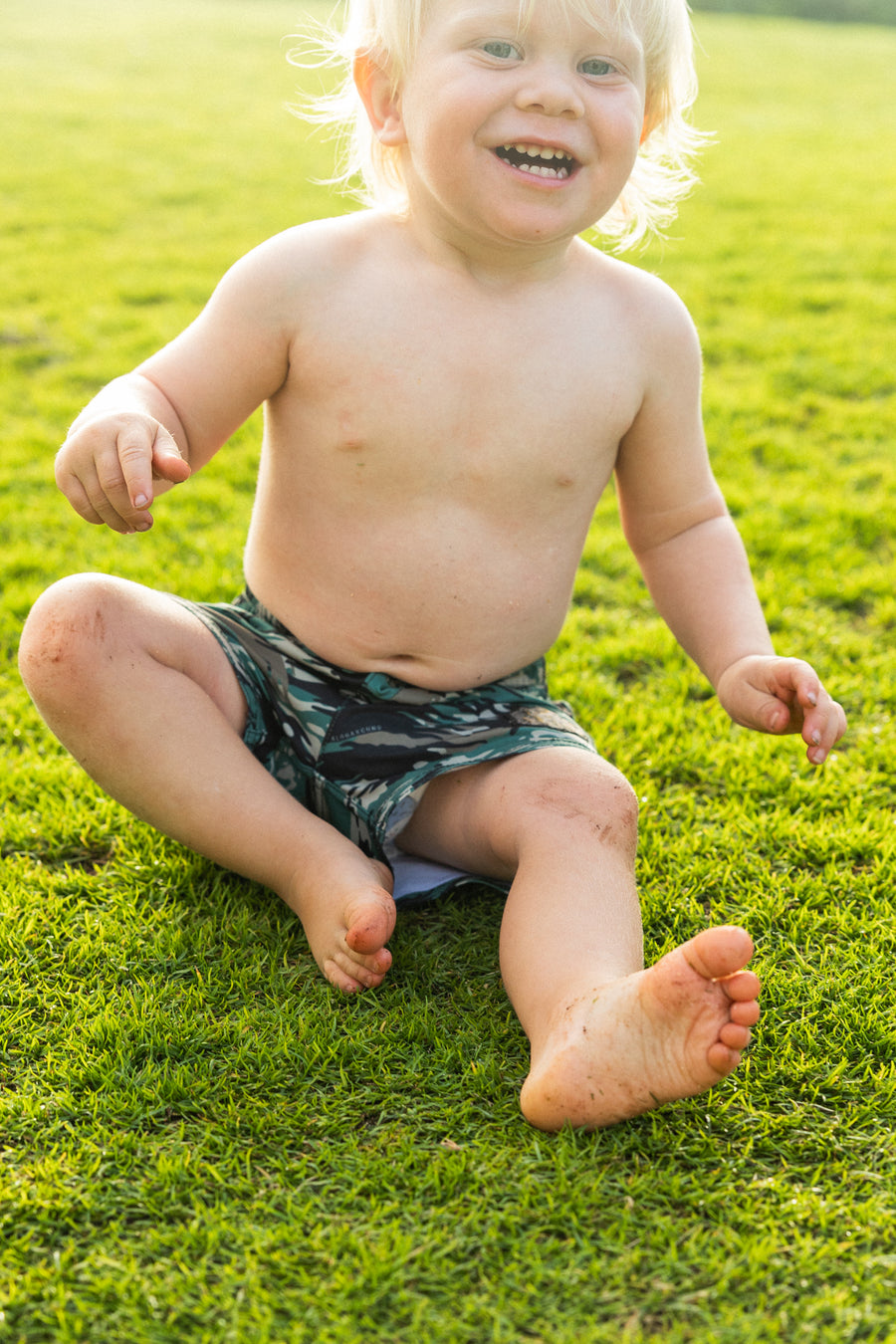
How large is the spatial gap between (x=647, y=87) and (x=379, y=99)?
38 cm

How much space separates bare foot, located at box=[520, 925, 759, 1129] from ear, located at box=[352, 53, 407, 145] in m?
1.19

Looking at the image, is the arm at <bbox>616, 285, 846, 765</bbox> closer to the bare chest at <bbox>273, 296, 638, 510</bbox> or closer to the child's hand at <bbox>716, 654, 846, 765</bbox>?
the child's hand at <bbox>716, 654, 846, 765</bbox>

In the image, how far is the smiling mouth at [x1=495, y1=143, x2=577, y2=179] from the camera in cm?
170

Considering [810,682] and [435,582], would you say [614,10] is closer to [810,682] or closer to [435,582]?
[435,582]

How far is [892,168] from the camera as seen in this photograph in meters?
8.27

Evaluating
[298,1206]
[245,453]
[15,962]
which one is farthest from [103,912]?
[245,453]

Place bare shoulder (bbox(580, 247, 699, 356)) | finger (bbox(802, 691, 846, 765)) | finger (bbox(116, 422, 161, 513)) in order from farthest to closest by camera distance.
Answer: bare shoulder (bbox(580, 247, 699, 356))
finger (bbox(802, 691, 846, 765))
finger (bbox(116, 422, 161, 513))

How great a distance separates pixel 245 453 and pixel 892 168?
6.30 metres

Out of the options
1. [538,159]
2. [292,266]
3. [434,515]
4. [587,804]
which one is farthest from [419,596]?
[538,159]

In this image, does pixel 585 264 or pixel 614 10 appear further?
pixel 585 264

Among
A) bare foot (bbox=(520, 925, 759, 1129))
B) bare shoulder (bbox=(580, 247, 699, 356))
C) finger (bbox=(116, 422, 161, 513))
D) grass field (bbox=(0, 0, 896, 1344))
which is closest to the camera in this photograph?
grass field (bbox=(0, 0, 896, 1344))

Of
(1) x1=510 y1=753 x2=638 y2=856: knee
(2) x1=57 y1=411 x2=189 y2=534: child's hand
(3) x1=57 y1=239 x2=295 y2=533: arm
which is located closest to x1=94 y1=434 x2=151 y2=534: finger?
(2) x1=57 y1=411 x2=189 y2=534: child's hand

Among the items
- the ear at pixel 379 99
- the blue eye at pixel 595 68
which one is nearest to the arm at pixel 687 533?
the blue eye at pixel 595 68

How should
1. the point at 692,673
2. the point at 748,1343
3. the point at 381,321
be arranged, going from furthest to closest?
the point at 692,673, the point at 381,321, the point at 748,1343
